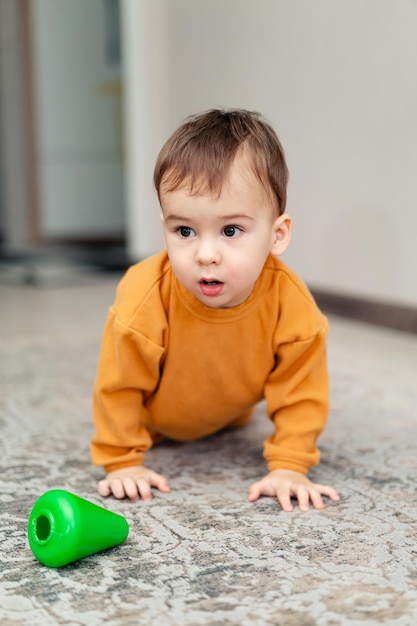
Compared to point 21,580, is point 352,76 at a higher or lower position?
higher

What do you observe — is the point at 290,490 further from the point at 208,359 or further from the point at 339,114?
the point at 339,114

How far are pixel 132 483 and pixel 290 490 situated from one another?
16 centimetres

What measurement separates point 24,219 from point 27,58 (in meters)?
0.77

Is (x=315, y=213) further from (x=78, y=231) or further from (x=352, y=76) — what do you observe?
(x=78, y=231)

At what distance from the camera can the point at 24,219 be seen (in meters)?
3.88

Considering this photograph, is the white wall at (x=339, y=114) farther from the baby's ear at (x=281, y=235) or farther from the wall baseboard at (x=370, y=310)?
the baby's ear at (x=281, y=235)

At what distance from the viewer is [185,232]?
751mm

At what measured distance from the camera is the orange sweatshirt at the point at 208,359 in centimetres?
83

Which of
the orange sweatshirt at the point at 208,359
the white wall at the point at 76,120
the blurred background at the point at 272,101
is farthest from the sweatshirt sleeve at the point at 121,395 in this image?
the white wall at the point at 76,120

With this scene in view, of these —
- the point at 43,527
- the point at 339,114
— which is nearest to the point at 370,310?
the point at 339,114

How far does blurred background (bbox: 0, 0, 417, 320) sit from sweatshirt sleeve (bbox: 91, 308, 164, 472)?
88 centimetres

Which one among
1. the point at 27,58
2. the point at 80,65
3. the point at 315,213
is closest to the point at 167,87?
the point at 315,213

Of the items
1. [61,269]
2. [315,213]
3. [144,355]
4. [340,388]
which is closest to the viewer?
[144,355]

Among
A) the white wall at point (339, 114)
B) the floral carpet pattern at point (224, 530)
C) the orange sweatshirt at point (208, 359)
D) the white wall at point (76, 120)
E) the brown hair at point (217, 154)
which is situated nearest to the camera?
the floral carpet pattern at point (224, 530)
